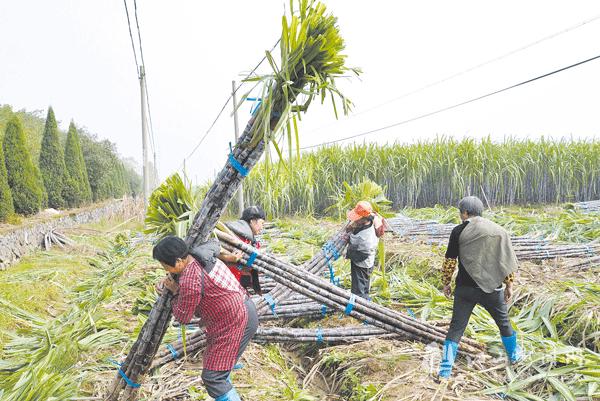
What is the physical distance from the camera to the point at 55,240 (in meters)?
8.53

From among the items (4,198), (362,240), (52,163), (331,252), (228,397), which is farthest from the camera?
(52,163)

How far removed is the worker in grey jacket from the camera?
388 cm

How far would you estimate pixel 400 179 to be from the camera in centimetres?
1312

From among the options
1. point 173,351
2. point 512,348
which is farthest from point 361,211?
point 173,351

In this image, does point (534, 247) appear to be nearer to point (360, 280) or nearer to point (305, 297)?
point (360, 280)

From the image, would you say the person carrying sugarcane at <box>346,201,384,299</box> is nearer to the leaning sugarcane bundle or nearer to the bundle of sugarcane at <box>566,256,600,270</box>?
the leaning sugarcane bundle

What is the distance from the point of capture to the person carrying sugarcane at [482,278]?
9.58 feet

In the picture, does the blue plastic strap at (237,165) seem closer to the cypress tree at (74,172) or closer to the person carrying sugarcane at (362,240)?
the person carrying sugarcane at (362,240)

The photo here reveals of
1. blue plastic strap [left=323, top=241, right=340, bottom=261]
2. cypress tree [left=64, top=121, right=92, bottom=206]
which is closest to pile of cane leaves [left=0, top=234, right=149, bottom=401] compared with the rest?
blue plastic strap [left=323, top=241, right=340, bottom=261]

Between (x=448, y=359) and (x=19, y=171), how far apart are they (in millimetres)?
15692

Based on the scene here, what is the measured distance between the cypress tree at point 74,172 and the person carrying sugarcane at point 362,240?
19724mm

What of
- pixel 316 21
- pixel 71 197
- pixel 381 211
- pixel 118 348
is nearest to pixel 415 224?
pixel 381 211

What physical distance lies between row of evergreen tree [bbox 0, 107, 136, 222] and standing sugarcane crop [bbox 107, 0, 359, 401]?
13.2 metres

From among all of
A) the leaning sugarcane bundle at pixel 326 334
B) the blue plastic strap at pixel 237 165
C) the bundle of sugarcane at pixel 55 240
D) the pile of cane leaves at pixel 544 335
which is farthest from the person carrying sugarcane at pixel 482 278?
the bundle of sugarcane at pixel 55 240
